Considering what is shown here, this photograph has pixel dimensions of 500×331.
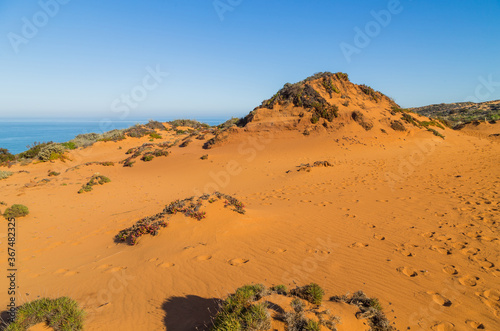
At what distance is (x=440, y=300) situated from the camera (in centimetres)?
371

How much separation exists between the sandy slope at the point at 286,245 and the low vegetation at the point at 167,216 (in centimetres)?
22

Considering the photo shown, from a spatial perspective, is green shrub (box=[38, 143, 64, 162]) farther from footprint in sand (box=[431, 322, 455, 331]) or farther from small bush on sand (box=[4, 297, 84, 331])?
footprint in sand (box=[431, 322, 455, 331])

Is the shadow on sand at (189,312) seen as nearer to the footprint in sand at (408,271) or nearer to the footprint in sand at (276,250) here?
the footprint in sand at (276,250)

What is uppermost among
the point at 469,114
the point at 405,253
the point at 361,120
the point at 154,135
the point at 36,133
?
the point at 469,114

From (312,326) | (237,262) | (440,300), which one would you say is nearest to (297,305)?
(312,326)

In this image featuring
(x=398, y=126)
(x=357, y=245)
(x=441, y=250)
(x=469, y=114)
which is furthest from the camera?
(x=469, y=114)

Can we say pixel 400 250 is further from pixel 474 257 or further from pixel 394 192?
pixel 394 192

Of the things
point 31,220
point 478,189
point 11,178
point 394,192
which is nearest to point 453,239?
point 394,192

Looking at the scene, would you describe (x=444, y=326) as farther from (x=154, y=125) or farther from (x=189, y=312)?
(x=154, y=125)

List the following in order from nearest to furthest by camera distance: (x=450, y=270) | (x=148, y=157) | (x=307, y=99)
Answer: (x=450, y=270) → (x=148, y=157) → (x=307, y=99)

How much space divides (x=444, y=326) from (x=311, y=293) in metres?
1.79

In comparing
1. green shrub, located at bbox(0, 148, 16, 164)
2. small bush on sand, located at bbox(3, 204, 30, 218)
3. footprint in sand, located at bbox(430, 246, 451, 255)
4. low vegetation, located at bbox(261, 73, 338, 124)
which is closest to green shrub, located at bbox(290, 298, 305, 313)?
footprint in sand, located at bbox(430, 246, 451, 255)

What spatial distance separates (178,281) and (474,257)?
5.67 metres

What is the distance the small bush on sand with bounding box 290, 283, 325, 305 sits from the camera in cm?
325
